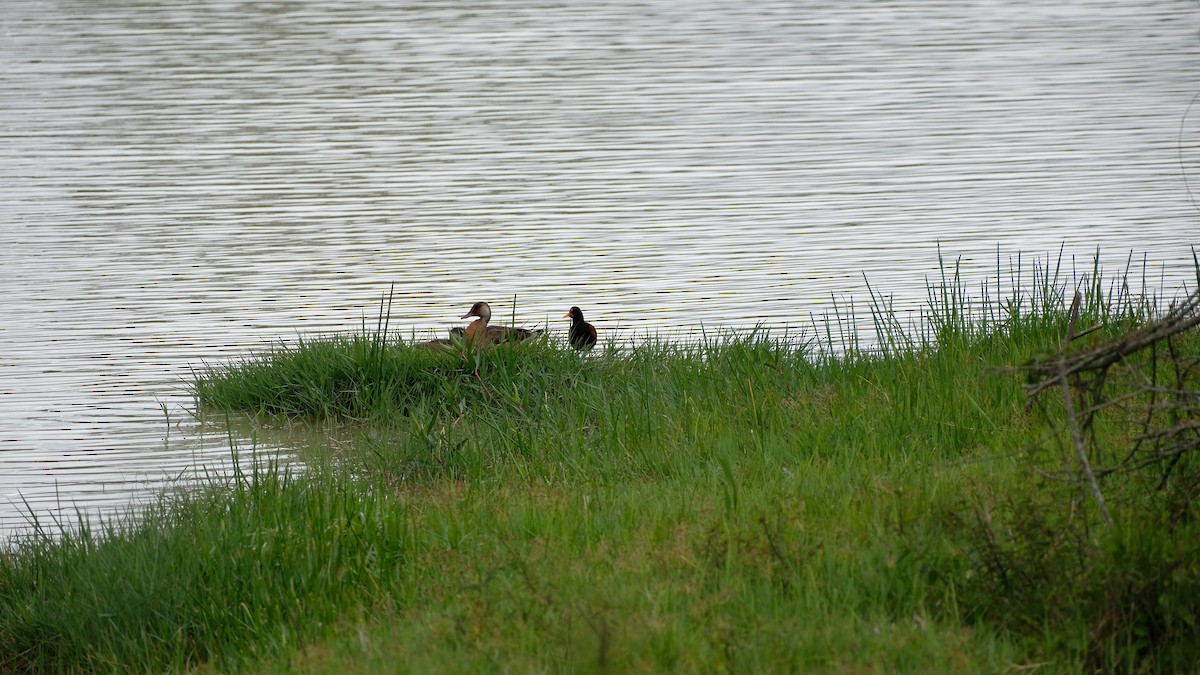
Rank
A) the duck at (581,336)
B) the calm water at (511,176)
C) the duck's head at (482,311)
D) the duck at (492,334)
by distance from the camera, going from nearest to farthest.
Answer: the duck at (492,334)
the duck at (581,336)
the duck's head at (482,311)
the calm water at (511,176)

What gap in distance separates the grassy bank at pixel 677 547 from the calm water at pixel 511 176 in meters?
1.67

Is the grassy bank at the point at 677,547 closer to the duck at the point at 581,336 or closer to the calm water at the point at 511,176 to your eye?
the duck at the point at 581,336

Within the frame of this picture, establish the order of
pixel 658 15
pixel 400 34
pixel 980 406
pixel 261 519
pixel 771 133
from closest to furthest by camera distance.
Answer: pixel 261 519 < pixel 980 406 < pixel 771 133 < pixel 400 34 < pixel 658 15

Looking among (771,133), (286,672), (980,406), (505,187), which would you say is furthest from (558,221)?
(286,672)

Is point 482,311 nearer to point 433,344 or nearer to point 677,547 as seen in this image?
point 433,344

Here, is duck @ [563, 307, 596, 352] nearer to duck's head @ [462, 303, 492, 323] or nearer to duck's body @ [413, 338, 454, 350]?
duck's head @ [462, 303, 492, 323]

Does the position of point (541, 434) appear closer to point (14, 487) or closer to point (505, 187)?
point (14, 487)

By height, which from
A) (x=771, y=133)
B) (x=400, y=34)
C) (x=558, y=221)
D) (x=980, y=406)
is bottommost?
(x=980, y=406)

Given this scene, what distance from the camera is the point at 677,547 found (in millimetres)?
5133

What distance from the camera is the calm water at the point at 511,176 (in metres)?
10.6

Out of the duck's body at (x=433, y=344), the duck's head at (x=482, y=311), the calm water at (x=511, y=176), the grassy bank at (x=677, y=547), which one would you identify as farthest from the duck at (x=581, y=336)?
the calm water at (x=511, y=176)

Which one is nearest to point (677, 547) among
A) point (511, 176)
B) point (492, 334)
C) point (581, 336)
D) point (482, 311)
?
point (492, 334)

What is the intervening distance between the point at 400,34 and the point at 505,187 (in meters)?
12.1

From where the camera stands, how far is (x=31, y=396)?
30.2ft
